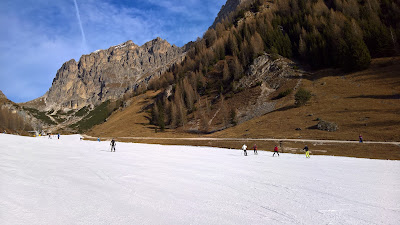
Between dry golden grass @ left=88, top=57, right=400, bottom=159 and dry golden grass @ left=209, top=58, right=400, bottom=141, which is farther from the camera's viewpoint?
dry golden grass @ left=209, top=58, right=400, bottom=141

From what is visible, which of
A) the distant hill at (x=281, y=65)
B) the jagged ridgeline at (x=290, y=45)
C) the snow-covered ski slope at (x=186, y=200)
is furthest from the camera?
the jagged ridgeline at (x=290, y=45)

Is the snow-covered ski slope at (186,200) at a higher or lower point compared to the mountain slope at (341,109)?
→ lower

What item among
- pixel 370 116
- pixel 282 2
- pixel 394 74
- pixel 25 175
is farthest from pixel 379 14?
pixel 25 175

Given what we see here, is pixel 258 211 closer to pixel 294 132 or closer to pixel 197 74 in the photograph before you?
pixel 294 132

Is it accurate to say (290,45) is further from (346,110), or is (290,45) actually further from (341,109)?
(346,110)

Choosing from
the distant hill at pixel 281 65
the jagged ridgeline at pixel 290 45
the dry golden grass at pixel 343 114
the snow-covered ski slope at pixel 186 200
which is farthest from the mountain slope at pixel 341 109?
the snow-covered ski slope at pixel 186 200

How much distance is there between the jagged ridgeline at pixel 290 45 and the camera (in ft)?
249

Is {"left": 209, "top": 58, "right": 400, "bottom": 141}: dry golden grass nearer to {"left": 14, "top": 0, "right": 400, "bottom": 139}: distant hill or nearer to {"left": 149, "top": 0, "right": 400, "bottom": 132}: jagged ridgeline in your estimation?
{"left": 14, "top": 0, "right": 400, "bottom": 139}: distant hill

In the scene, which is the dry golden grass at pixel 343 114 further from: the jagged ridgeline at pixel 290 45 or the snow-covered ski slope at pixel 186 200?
the snow-covered ski slope at pixel 186 200

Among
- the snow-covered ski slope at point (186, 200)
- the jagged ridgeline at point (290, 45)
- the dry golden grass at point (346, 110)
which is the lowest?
the snow-covered ski slope at point (186, 200)

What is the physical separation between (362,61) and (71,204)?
90263mm

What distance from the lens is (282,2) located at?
14225 centimetres

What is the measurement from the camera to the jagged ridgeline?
7600cm

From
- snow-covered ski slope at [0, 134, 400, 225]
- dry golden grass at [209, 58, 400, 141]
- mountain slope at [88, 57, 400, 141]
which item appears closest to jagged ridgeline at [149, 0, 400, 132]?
mountain slope at [88, 57, 400, 141]
